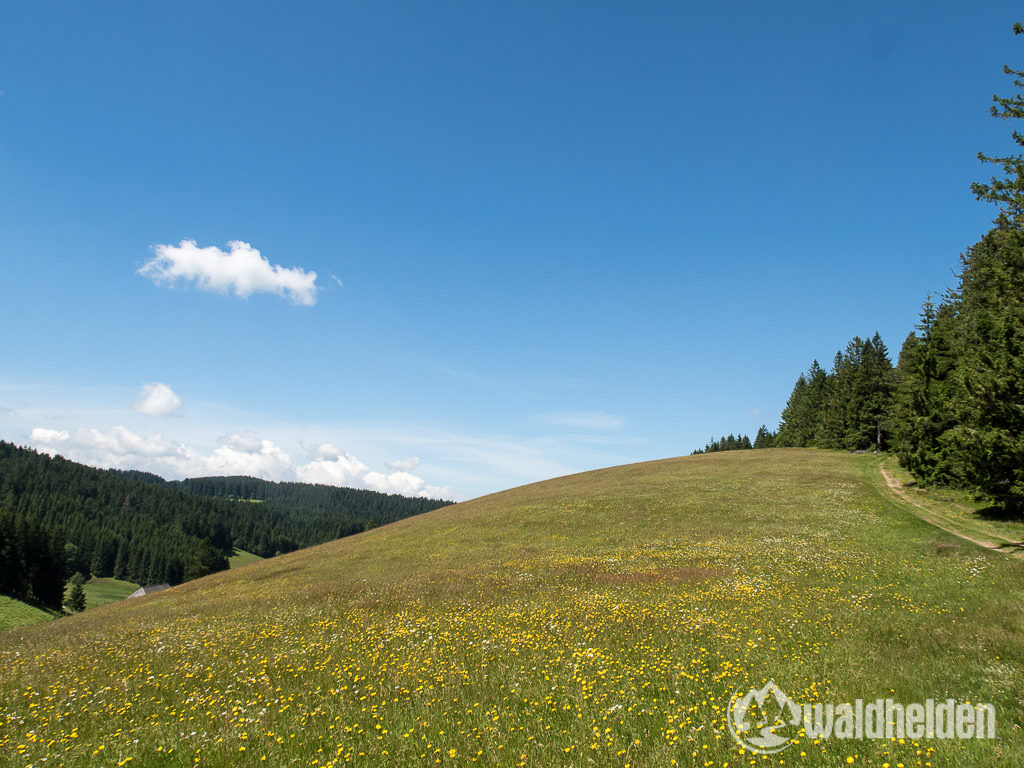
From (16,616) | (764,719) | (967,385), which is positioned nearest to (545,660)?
(764,719)

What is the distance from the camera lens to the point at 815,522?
110 feet

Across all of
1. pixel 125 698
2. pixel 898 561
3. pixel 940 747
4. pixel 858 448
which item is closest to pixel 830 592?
pixel 898 561

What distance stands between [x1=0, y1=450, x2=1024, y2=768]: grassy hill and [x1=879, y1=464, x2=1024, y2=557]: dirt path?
134 centimetres

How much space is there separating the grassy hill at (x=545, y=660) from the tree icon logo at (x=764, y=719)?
251 mm

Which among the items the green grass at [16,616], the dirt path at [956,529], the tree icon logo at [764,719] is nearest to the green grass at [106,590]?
the green grass at [16,616]

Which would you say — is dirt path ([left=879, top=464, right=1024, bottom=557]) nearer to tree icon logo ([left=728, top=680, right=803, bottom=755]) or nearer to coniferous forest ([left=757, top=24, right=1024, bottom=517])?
coniferous forest ([left=757, top=24, right=1024, bottom=517])

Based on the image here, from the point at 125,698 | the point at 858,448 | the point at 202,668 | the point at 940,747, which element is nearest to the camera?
the point at 940,747

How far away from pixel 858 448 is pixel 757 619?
81699mm

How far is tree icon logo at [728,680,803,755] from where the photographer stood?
780cm

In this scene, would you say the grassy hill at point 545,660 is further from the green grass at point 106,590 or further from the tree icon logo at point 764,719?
the green grass at point 106,590

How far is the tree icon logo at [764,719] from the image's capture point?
780 cm

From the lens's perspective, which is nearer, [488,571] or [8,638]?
[8,638]

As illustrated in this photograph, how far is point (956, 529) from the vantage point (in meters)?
28.1

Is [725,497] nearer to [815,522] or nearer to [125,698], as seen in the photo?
[815,522]
